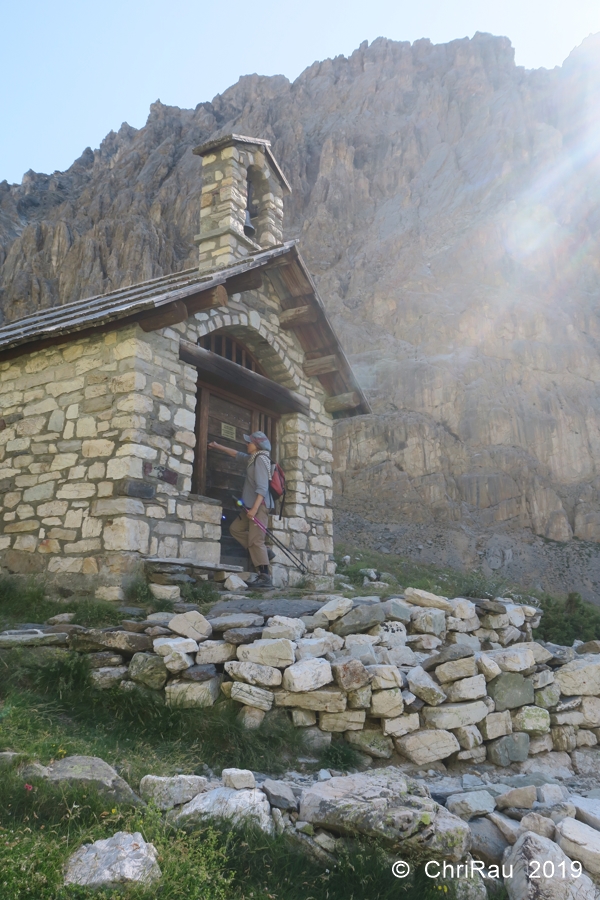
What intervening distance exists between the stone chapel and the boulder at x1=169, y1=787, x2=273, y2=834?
346 cm

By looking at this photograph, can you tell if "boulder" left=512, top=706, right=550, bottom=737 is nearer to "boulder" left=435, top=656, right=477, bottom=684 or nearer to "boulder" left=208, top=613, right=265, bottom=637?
"boulder" left=435, top=656, right=477, bottom=684

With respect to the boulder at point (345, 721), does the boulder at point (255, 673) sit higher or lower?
higher

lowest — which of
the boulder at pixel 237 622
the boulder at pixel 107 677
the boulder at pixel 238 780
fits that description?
the boulder at pixel 238 780

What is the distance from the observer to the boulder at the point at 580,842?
10.7 feet

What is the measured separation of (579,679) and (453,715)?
5.54 feet

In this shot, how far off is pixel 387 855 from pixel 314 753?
4.76 feet

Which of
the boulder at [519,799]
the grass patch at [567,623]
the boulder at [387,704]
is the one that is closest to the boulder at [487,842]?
the boulder at [519,799]

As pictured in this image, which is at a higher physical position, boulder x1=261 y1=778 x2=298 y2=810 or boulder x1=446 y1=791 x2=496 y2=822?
boulder x1=261 y1=778 x2=298 y2=810

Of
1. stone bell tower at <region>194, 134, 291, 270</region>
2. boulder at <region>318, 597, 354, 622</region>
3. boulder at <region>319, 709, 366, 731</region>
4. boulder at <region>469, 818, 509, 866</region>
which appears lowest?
boulder at <region>469, 818, 509, 866</region>

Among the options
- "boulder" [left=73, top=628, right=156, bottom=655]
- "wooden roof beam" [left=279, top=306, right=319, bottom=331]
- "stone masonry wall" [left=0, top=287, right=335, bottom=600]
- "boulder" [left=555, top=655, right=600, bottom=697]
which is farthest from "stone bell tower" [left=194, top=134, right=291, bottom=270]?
"boulder" [left=555, top=655, right=600, bottom=697]

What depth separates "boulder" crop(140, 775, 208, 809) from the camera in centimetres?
334

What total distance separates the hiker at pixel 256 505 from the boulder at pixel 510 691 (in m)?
3.22

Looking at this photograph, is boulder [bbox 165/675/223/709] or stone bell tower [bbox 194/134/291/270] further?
stone bell tower [bbox 194/134/291/270]

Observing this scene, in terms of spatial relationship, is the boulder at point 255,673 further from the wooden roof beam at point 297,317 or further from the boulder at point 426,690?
the wooden roof beam at point 297,317
